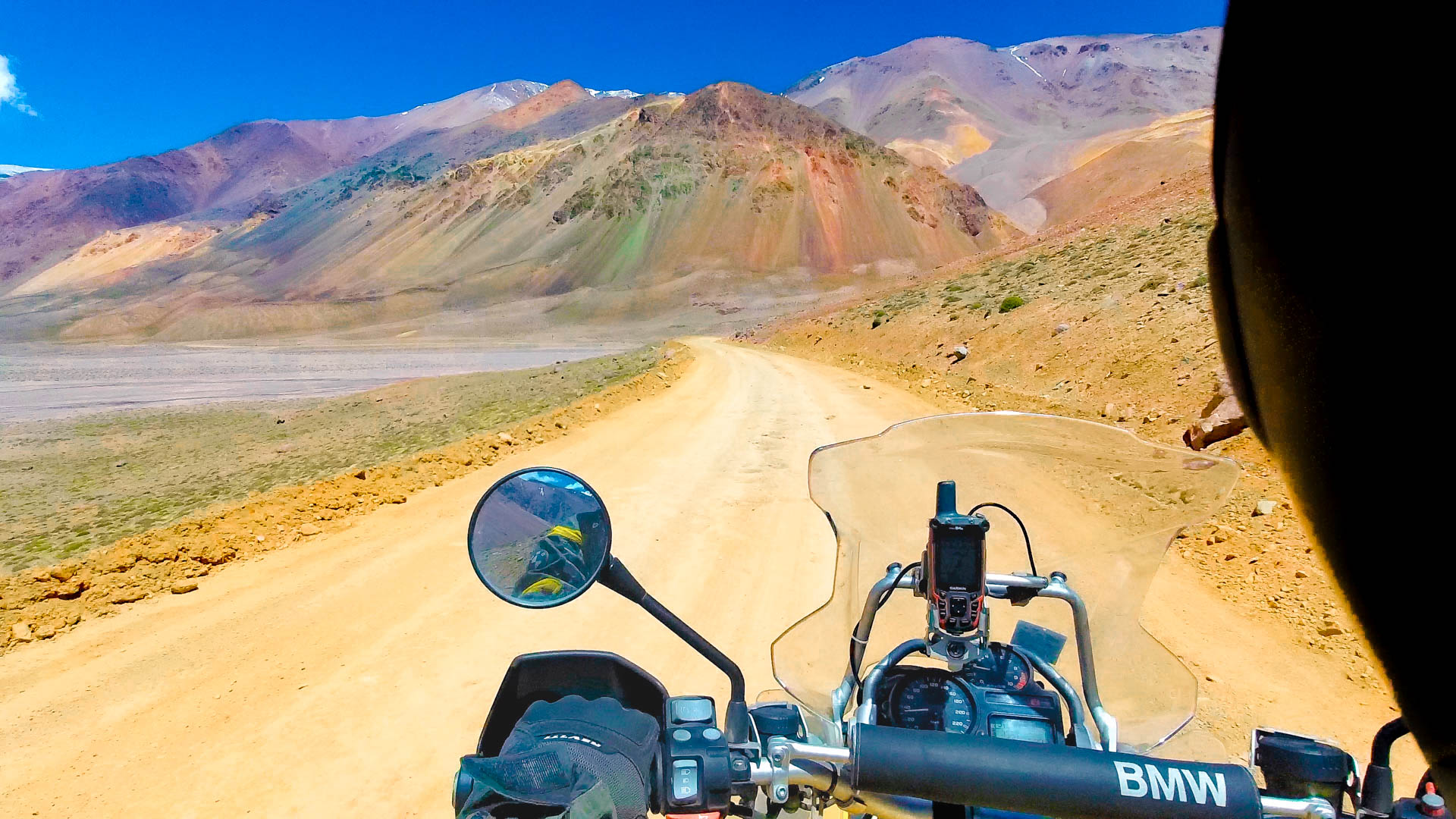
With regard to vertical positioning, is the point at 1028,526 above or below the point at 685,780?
above

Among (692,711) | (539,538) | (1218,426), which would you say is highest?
(539,538)

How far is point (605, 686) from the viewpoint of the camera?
1994 millimetres

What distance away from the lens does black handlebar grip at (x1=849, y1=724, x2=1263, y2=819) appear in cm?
137

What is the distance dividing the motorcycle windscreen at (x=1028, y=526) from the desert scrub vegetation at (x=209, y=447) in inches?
424

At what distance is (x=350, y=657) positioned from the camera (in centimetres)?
525

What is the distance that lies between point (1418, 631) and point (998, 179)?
564ft

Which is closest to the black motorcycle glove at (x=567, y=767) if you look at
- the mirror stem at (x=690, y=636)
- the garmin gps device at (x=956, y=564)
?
the mirror stem at (x=690, y=636)

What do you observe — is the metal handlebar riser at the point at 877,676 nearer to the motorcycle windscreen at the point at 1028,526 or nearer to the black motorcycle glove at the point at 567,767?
the motorcycle windscreen at the point at 1028,526

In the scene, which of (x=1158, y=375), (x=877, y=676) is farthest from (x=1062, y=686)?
(x=1158, y=375)

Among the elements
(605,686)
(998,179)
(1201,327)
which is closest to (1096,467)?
(605,686)

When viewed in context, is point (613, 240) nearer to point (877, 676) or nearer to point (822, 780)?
point (877, 676)

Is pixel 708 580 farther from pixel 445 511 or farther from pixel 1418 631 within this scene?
pixel 1418 631

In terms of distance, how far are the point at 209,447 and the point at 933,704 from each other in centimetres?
2176

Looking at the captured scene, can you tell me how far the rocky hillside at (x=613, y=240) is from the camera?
99.2 m
